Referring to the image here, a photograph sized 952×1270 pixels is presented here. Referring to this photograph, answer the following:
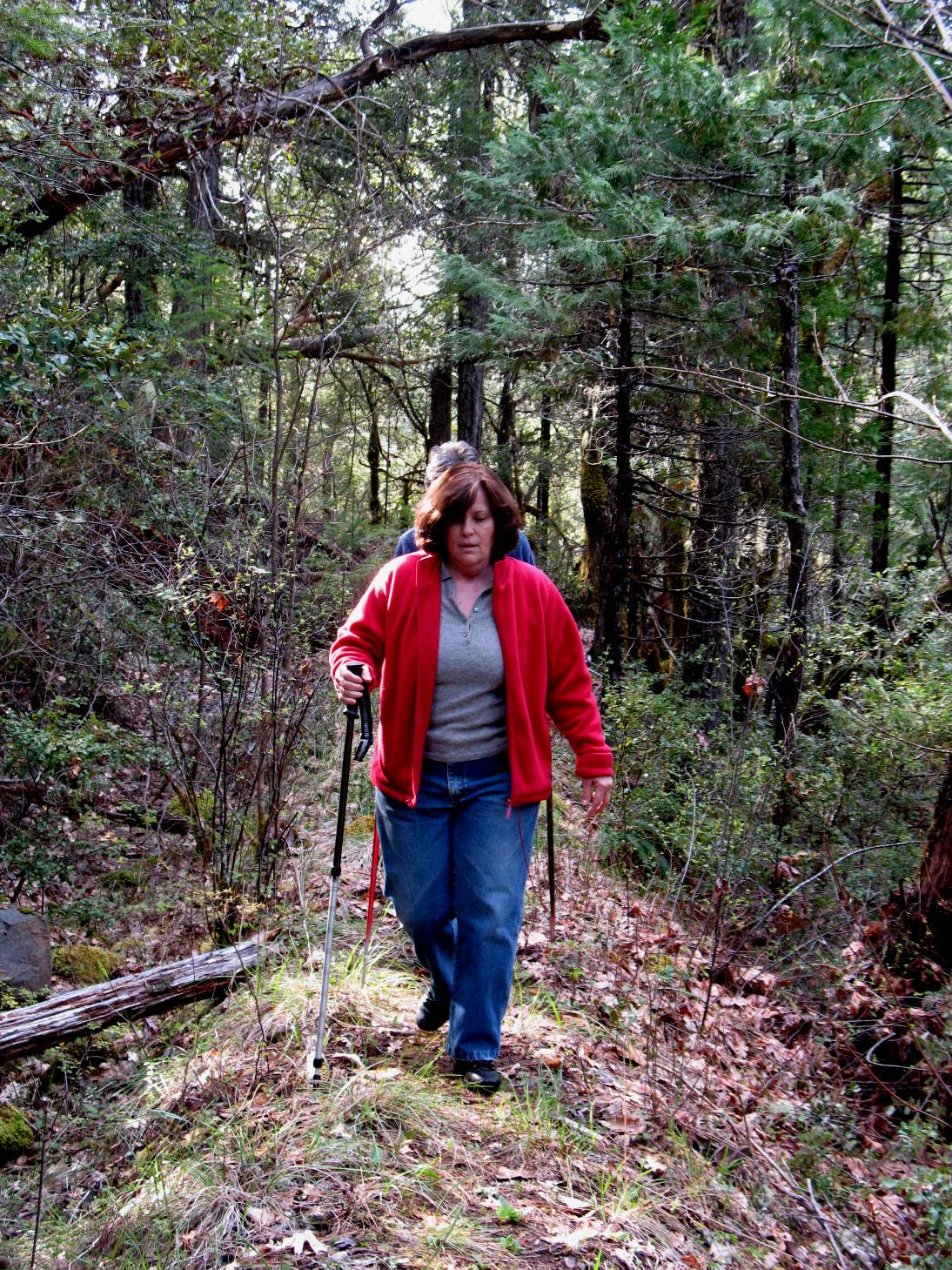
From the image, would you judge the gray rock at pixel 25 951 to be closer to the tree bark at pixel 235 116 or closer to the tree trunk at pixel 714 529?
the tree bark at pixel 235 116

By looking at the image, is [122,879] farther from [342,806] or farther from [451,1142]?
[451,1142]

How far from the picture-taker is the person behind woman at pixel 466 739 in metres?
3.38

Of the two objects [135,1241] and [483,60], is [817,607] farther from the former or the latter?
[483,60]

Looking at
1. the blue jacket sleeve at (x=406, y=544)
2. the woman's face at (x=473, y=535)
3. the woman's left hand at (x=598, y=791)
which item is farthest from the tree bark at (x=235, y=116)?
the woman's left hand at (x=598, y=791)

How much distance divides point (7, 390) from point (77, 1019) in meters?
3.65

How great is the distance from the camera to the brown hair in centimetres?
338

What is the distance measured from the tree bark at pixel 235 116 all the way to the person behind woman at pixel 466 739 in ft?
12.1

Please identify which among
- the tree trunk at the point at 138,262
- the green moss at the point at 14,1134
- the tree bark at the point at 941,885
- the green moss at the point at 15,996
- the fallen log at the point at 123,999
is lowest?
the green moss at the point at 14,1134

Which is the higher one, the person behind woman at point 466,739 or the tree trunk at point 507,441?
the tree trunk at point 507,441

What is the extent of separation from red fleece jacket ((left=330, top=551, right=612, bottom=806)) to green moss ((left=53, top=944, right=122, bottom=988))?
281cm

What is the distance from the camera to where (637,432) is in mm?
10781

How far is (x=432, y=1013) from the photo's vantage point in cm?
382

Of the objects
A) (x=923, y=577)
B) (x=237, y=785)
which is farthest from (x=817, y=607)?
(x=237, y=785)

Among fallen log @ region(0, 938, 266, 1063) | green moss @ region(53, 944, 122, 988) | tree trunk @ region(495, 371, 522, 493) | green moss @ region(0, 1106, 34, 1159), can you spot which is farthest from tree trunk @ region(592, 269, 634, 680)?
green moss @ region(0, 1106, 34, 1159)
